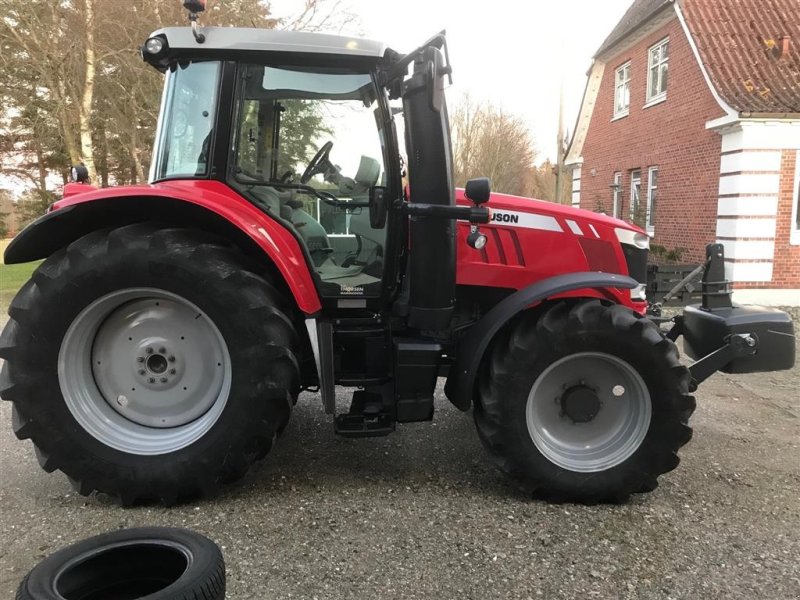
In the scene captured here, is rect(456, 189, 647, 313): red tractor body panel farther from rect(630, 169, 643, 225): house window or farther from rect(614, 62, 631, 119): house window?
rect(614, 62, 631, 119): house window

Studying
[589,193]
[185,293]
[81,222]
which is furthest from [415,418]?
[589,193]

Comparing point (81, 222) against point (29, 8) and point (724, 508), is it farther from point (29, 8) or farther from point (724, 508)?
point (29, 8)

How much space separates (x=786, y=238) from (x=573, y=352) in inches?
376

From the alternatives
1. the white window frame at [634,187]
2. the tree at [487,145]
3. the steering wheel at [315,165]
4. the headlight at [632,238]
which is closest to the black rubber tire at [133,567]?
the steering wheel at [315,165]

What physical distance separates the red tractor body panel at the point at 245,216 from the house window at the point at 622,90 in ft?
47.1

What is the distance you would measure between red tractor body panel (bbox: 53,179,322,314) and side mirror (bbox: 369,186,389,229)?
0.43 metres

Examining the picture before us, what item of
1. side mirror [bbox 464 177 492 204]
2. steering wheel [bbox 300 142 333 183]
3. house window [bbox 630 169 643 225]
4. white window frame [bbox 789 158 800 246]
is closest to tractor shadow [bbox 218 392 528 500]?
side mirror [bbox 464 177 492 204]

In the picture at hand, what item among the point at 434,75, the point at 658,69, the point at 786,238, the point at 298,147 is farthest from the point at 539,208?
the point at 658,69

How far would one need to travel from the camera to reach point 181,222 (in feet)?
10.2

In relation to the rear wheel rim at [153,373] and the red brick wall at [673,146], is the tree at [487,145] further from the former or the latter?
the rear wheel rim at [153,373]

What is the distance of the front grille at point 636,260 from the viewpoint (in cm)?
379

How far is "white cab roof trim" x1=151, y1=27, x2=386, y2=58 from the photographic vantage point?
3062mm

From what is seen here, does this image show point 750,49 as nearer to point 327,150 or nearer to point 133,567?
point 327,150

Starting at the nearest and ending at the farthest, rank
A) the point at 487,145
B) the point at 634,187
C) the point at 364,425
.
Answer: the point at 364,425 → the point at 634,187 → the point at 487,145
